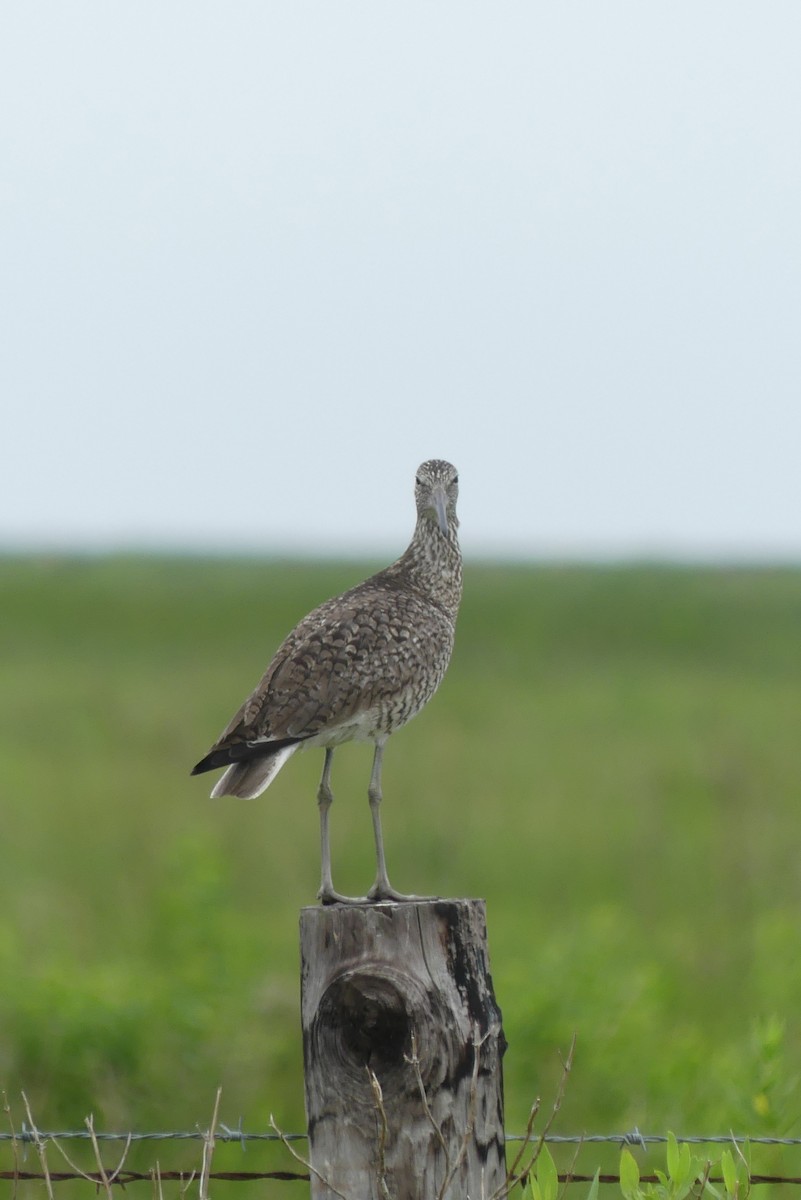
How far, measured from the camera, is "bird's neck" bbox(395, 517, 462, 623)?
5688 millimetres

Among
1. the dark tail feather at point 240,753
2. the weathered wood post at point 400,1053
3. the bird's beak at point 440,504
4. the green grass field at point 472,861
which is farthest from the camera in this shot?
the green grass field at point 472,861

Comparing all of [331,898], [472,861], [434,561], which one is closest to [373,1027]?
[331,898]

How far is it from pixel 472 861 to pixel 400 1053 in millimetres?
12525

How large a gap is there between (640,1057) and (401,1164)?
197 inches

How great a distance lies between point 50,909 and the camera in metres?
13.7

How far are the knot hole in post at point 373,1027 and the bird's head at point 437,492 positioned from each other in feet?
6.62

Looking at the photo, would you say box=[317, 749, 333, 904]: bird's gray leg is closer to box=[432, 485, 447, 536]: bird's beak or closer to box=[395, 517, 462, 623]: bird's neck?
box=[395, 517, 462, 623]: bird's neck

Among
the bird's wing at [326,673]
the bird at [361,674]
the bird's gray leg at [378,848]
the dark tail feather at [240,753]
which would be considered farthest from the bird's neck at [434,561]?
the dark tail feather at [240,753]

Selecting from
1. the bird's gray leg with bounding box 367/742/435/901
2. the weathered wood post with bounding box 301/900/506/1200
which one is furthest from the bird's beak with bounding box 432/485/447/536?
the weathered wood post with bounding box 301/900/506/1200

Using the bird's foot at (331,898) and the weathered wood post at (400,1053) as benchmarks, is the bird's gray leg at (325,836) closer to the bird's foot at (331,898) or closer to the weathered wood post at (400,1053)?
the bird's foot at (331,898)

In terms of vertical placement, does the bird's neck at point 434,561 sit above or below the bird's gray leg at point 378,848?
above

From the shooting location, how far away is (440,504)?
5609 mm

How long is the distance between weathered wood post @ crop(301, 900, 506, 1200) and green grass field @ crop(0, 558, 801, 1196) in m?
1.77

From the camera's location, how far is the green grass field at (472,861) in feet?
27.9
